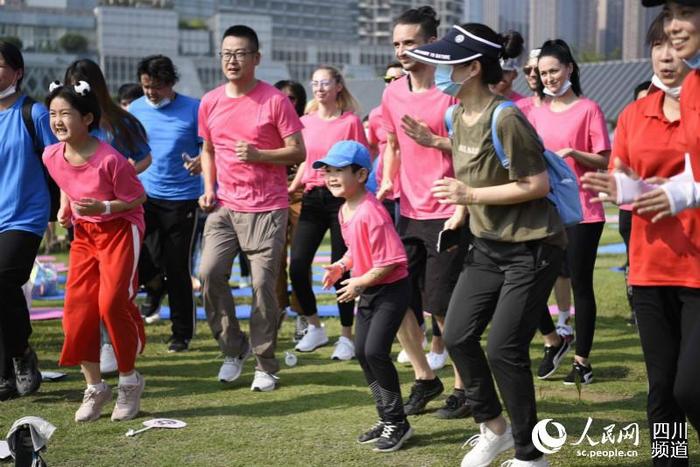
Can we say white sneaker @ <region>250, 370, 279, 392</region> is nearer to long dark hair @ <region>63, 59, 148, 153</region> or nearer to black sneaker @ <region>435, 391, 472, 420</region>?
black sneaker @ <region>435, 391, 472, 420</region>

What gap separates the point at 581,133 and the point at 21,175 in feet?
12.6

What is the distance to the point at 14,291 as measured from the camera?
695cm

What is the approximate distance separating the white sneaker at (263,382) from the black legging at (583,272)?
2.14 meters

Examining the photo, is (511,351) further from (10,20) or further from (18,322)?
(10,20)

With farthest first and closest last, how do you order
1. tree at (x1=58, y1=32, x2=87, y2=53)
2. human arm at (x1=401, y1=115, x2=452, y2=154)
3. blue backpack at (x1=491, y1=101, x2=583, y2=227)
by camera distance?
tree at (x1=58, y1=32, x2=87, y2=53) < human arm at (x1=401, y1=115, x2=452, y2=154) < blue backpack at (x1=491, y1=101, x2=583, y2=227)

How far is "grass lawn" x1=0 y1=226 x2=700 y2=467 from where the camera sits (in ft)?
18.0

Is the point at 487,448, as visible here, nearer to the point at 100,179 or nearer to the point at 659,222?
the point at 659,222

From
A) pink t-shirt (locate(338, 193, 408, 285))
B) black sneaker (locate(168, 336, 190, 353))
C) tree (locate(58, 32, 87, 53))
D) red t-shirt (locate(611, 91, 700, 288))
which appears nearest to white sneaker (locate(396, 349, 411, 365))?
black sneaker (locate(168, 336, 190, 353))

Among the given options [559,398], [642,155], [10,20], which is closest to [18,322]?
[559,398]

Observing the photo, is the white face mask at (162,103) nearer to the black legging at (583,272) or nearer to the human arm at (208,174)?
the human arm at (208,174)

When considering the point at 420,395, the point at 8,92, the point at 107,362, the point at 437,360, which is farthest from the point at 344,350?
the point at 8,92

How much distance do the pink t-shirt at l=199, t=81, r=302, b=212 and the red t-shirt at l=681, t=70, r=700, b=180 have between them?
359cm

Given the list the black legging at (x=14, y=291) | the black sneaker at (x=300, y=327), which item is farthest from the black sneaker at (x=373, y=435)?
the black sneaker at (x=300, y=327)

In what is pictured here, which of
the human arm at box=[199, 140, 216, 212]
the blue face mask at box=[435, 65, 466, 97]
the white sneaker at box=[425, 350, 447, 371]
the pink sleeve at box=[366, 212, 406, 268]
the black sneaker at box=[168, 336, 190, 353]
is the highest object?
the blue face mask at box=[435, 65, 466, 97]
